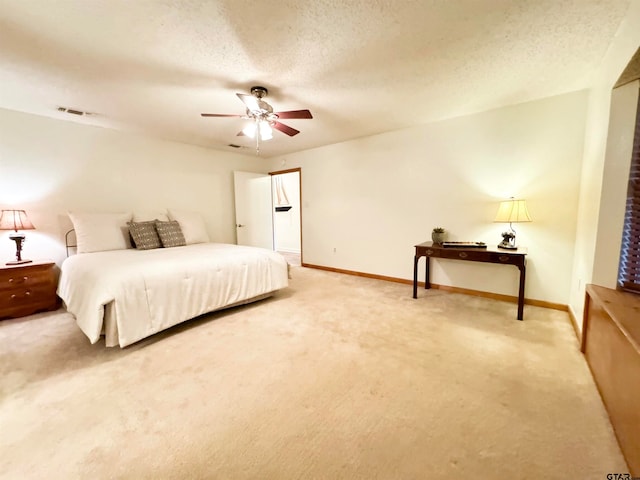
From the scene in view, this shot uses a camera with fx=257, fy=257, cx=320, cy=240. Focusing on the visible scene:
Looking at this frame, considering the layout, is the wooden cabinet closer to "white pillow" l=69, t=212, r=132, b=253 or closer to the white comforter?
the white comforter

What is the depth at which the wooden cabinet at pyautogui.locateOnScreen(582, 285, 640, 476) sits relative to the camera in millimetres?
1109

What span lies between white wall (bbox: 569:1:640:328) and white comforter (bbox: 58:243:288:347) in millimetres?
2940

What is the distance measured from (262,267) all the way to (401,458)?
2240 mm

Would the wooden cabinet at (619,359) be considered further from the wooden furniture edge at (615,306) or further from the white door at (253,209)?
the white door at (253,209)

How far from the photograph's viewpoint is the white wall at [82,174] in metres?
2.97

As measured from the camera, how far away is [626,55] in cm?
159

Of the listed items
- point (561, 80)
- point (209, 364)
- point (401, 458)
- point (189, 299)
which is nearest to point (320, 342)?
point (209, 364)

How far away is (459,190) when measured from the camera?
3352 millimetres

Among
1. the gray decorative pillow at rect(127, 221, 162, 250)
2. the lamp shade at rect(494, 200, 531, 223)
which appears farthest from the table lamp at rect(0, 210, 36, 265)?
the lamp shade at rect(494, 200, 531, 223)

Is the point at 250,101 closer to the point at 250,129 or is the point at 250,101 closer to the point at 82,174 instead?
the point at 250,129

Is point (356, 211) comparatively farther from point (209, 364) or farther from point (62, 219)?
point (62, 219)

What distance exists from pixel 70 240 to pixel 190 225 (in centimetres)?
141

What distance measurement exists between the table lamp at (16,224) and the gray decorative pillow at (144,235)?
907 mm

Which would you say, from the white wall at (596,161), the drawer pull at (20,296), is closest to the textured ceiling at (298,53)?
the white wall at (596,161)
